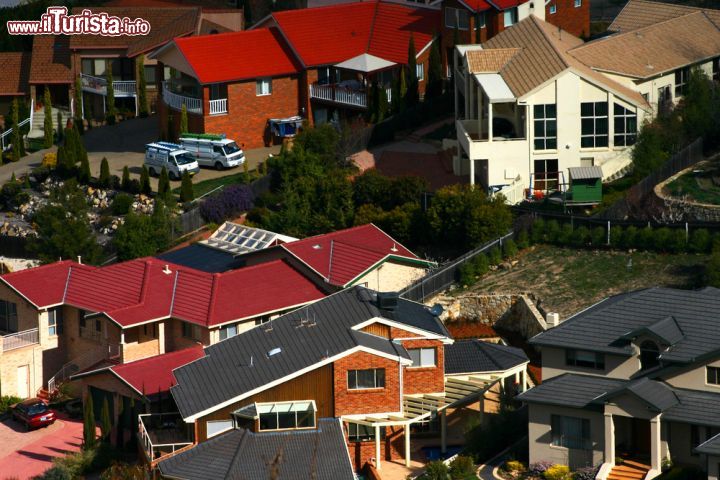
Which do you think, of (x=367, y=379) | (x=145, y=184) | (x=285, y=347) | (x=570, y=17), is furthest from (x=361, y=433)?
(x=570, y=17)

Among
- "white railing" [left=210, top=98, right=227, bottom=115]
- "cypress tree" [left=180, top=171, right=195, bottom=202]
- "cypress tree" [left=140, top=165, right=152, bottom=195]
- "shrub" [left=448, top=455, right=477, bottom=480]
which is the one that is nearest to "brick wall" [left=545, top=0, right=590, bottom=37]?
"white railing" [left=210, top=98, right=227, bottom=115]

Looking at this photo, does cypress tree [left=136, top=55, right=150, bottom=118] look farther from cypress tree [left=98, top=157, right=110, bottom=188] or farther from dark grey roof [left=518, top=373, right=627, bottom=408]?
dark grey roof [left=518, top=373, right=627, bottom=408]

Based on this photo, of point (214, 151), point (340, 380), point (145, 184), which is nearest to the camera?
point (340, 380)

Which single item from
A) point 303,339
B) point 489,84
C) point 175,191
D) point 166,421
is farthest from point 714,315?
point 175,191

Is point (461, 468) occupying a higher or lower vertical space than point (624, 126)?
lower

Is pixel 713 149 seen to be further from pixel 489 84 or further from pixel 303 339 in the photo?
pixel 303 339

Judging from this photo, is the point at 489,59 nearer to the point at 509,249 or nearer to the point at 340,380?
the point at 509,249
